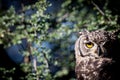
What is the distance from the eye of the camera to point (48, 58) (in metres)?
5.29

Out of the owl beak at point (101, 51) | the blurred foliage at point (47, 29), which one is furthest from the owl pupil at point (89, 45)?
the blurred foliage at point (47, 29)

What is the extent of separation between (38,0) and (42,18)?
23 cm

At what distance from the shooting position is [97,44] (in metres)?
4.62

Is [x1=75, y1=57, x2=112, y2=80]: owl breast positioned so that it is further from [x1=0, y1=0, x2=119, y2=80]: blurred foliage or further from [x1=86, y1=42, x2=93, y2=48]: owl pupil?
[x1=0, y1=0, x2=119, y2=80]: blurred foliage

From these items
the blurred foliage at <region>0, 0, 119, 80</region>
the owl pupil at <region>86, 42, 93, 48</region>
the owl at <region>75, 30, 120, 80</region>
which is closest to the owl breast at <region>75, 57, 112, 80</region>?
the owl at <region>75, 30, 120, 80</region>

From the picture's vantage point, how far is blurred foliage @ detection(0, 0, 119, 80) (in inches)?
202

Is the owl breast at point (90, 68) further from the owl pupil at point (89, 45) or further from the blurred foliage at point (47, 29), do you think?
the blurred foliage at point (47, 29)

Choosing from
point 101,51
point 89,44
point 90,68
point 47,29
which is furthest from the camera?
point 47,29

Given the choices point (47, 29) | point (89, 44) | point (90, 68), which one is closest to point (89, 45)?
point (89, 44)

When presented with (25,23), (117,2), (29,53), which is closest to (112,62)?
(29,53)

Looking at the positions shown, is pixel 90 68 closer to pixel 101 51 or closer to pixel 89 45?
pixel 101 51

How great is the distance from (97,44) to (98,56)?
14 cm

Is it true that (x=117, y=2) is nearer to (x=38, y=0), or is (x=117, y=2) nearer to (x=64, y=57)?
(x=64, y=57)

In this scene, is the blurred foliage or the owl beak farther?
the blurred foliage
